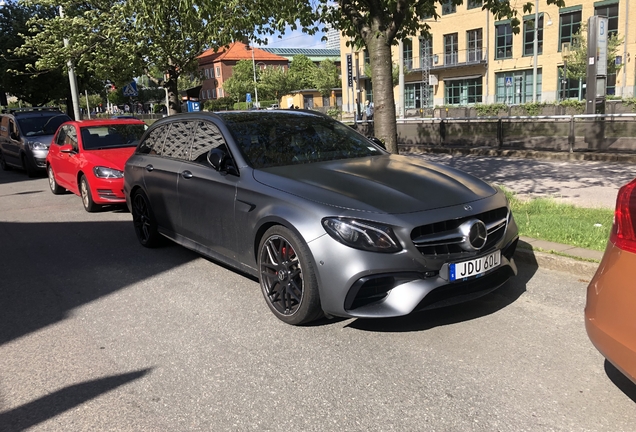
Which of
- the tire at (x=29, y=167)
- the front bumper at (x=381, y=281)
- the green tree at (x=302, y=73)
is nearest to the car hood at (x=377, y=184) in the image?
the front bumper at (x=381, y=281)

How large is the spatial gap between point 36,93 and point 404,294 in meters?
35.3

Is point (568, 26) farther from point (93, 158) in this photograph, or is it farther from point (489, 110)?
point (93, 158)

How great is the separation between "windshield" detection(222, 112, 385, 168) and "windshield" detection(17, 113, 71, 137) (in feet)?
43.0

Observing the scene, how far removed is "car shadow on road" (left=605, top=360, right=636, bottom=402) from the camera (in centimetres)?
321

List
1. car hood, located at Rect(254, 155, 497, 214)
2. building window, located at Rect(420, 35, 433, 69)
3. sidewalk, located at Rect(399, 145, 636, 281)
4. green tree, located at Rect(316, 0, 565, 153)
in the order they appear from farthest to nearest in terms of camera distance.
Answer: building window, located at Rect(420, 35, 433, 69) → green tree, located at Rect(316, 0, 565, 153) → sidewalk, located at Rect(399, 145, 636, 281) → car hood, located at Rect(254, 155, 497, 214)

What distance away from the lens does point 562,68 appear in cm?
4706

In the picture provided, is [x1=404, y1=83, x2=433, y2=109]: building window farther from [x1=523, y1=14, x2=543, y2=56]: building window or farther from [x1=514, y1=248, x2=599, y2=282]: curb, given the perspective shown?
[x1=514, y1=248, x2=599, y2=282]: curb

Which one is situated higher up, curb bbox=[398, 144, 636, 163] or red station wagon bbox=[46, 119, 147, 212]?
red station wagon bbox=[46, 119, 147, 212]

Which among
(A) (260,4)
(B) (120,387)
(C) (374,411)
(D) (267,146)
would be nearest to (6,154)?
(A) (260,4)

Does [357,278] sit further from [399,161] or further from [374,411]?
[399,161]

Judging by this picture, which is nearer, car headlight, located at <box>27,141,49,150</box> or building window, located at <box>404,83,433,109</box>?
car headlight, located at <box>27,141,49,150</box>

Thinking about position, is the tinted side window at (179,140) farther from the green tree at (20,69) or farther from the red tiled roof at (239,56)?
the red tiled roof at (239,56)

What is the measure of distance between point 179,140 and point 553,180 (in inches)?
307

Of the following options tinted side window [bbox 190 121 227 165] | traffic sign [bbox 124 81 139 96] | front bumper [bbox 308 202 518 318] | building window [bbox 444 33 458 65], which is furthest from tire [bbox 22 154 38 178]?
building window [bbox 444 33 458 65]
